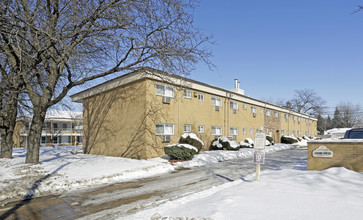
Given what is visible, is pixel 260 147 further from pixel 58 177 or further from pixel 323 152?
pixel 58 177

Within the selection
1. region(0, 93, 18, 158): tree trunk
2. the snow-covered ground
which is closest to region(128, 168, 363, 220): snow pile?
the snow-covered ground

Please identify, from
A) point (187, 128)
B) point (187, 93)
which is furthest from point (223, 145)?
point (187, 93)

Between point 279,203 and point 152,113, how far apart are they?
1170 centimetres

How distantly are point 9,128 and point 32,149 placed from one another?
5317 mm

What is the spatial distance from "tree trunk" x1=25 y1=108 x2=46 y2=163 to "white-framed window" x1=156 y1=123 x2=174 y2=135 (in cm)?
721

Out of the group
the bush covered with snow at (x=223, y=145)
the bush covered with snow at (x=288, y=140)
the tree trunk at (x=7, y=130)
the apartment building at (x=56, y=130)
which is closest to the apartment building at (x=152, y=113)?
the bush covered with snow at (x=223, y=145)

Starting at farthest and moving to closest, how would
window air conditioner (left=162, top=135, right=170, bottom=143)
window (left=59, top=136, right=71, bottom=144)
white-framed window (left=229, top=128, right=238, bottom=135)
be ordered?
window (left=59, top=136, right=71, bottom=144) → white-framed window (left=229, top=128, right=238, bottom=135) → window air conditioner (left=162, top=135, right=170, bottom=143)

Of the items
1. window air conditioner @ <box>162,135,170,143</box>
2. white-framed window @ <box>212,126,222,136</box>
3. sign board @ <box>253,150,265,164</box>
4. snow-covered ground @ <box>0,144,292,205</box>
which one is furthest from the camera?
white-framed window @ <box>212,126,222,136</box>

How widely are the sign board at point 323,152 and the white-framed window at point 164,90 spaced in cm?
1053

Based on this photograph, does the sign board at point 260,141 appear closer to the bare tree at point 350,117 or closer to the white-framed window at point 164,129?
the white-framed window at point 164,129

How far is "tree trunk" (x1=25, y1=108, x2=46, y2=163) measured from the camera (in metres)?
11.8

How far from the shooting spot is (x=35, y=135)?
38.7ft

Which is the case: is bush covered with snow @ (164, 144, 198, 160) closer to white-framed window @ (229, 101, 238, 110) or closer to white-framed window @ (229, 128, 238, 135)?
white-framed window @ (229, 128, 238, 135)

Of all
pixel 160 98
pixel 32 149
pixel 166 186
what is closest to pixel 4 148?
pixel 32 149
